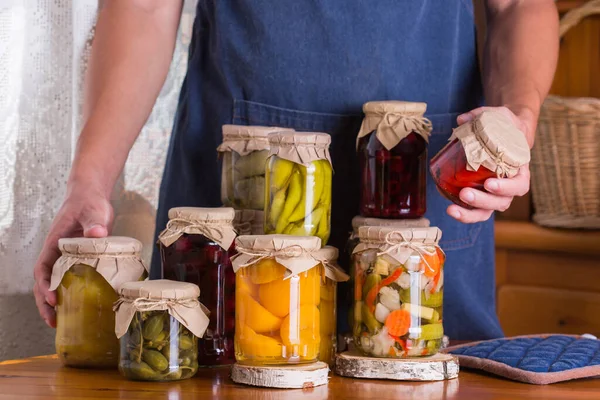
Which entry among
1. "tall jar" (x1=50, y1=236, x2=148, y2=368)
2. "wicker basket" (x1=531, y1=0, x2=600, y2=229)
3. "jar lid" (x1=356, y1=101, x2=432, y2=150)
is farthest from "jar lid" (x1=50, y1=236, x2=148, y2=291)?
"wicker basket" (x1=531, y1=0, x2=600, y2=229)

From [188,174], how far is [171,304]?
0.41 metres

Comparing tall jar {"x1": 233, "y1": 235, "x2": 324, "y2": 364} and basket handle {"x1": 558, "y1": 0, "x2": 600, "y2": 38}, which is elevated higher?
basket handle {"x1": 558, "y1": 0, "x2": 600, "y2": 38}

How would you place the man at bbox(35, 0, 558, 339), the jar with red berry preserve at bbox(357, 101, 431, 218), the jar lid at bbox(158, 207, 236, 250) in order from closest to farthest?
the jar lid at bbox(158, 207, 236, 250), the jar with red berry preserve at bbox(357, 101, 431, 218), the man at bbox(35, 0, 558, 339)

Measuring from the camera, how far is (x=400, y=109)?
1179 millimetres

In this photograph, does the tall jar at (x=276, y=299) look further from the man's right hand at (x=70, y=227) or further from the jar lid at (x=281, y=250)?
the man's right hand at (x=70, y=227)

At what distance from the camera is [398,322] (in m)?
1.03

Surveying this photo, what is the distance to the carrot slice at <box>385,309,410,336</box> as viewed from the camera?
103 centimetres

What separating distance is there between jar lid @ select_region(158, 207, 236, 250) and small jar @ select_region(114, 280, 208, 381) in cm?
7

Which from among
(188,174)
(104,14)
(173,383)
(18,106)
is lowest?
(173,383)

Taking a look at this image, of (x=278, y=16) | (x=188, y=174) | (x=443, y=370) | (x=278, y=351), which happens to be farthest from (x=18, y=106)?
(x=443, y=370)

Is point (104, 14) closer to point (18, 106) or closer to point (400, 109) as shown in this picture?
point (18, 106)

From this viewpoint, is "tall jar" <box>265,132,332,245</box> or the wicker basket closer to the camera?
"tall jar" <box>265,132,332,245</box>

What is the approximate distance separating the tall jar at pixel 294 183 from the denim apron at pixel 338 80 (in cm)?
20

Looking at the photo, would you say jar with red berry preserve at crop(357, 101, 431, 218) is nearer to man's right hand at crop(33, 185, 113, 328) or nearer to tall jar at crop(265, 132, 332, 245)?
tall jar at crop(265, 132, 332, 245)
